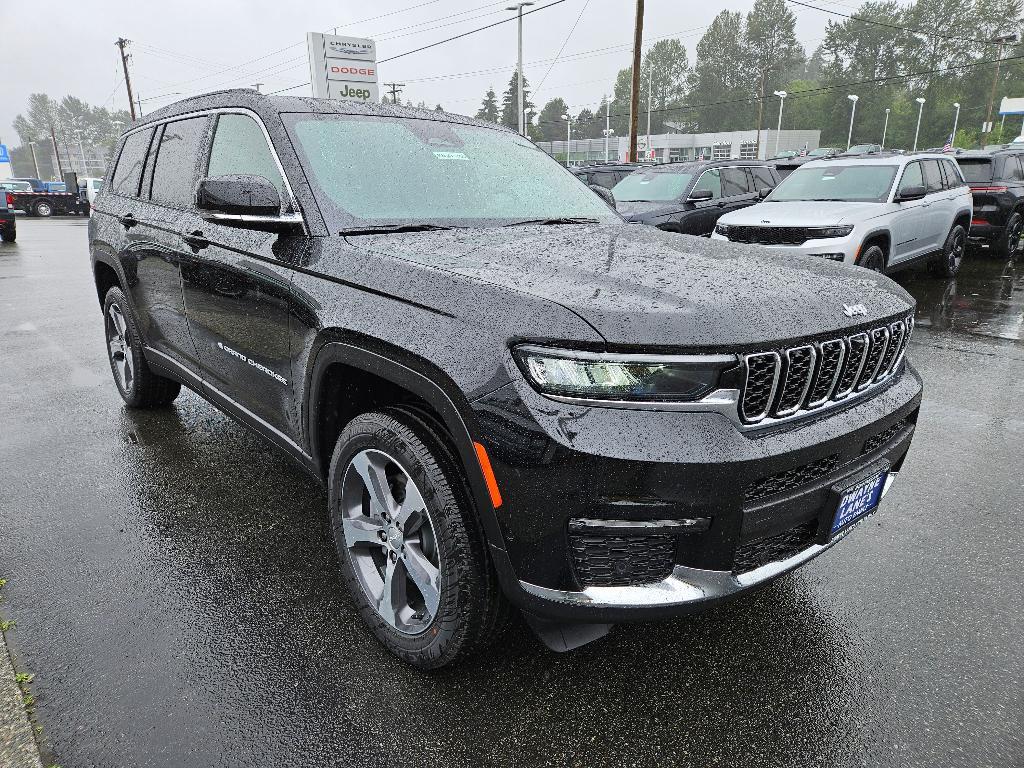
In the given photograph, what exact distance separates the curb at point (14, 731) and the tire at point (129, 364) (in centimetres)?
258

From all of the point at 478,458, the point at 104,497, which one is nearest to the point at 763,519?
the point at 478,458

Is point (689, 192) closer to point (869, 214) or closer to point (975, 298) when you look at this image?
point (869, 214)

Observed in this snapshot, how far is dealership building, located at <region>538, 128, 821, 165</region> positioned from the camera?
288 ft

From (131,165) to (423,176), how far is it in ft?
8.44

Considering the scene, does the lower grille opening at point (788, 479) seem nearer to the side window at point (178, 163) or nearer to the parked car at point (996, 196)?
the side window at point (178, 163)

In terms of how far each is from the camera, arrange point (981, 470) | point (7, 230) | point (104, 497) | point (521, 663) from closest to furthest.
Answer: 1. point (521, 663)
2. point (104, 497)
3. point (981, 470)
4. point (7, 230)

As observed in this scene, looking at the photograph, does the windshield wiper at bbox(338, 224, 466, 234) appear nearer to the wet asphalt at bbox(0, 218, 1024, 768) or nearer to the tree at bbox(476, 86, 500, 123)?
the wet asphalt at bbox(0, 218, 1024, 768)

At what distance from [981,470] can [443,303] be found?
136 inches

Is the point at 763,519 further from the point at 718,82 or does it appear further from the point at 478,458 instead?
the point at 718,82

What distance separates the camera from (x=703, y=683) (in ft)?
7.53

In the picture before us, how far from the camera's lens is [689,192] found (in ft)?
36.4

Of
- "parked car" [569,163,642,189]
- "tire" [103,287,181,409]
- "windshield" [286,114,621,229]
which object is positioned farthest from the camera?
"parked car" [569,163,642,189]

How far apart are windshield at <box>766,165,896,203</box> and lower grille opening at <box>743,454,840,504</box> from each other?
7.36 m

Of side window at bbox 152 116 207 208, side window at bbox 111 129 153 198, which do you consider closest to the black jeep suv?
side window at bbox 152 116 207 208
